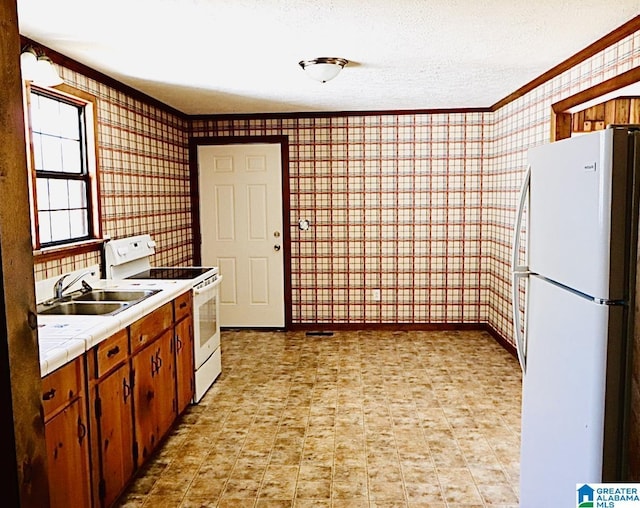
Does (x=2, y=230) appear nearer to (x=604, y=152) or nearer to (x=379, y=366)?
(x=604, y=152)

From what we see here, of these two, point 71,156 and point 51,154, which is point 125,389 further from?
point 71,156

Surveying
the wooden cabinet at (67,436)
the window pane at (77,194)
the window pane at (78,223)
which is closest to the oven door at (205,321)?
the window pane at (78,223)

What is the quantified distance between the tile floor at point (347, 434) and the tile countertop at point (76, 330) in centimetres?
91

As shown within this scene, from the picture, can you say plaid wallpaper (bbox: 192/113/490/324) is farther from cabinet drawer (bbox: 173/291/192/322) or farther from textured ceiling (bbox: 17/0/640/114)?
cabinet drawer (bbox: 173/291/192/322)

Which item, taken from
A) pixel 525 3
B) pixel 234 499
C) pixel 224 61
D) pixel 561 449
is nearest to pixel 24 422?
pixel 561 449

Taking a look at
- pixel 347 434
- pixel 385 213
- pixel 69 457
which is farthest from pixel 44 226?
pixel 385 213

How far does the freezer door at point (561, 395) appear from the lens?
70.6 inches

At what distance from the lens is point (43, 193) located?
11.2 feet

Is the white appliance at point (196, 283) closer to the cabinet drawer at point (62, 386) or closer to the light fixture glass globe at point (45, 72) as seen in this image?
the light fixture glass globe at point (45, 72)

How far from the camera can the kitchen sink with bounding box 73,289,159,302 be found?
3502 mm

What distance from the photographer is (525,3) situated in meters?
2.63

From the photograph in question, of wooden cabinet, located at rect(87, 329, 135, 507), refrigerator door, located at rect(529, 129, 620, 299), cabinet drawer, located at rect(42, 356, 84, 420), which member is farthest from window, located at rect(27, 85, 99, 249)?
refrigerator door, located at rect(529, 129, 620, 299)

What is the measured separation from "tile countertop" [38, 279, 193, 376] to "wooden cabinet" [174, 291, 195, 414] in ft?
0.97

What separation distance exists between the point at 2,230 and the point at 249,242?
17.1ft
